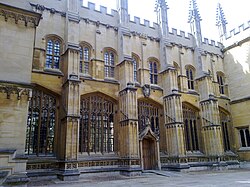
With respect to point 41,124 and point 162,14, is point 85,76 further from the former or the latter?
point 162,14

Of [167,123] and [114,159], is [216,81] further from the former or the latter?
[114,159]

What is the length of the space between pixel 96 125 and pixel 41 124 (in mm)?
3512

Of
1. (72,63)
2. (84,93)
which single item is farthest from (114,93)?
(72,63)

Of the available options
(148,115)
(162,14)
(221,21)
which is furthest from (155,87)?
(221,21)

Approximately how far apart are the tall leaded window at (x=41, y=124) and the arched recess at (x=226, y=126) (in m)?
15.7

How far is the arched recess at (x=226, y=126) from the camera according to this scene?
71.4ft

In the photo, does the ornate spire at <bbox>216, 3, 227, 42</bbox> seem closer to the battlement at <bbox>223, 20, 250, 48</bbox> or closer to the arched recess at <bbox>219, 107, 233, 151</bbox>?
the battlement at <bbox>223, 20, 250, 48</bbox>

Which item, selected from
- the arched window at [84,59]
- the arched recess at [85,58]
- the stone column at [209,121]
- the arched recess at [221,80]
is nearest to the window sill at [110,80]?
the arched recess at [85,58]

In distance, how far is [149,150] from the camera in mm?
17203

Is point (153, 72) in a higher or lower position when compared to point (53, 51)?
lower

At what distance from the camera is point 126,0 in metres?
19.0

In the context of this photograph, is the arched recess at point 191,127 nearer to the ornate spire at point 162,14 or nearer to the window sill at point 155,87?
the window sill at point 155,87

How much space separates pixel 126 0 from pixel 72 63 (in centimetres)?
801

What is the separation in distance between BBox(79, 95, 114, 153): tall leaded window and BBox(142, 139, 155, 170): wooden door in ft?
8.70
